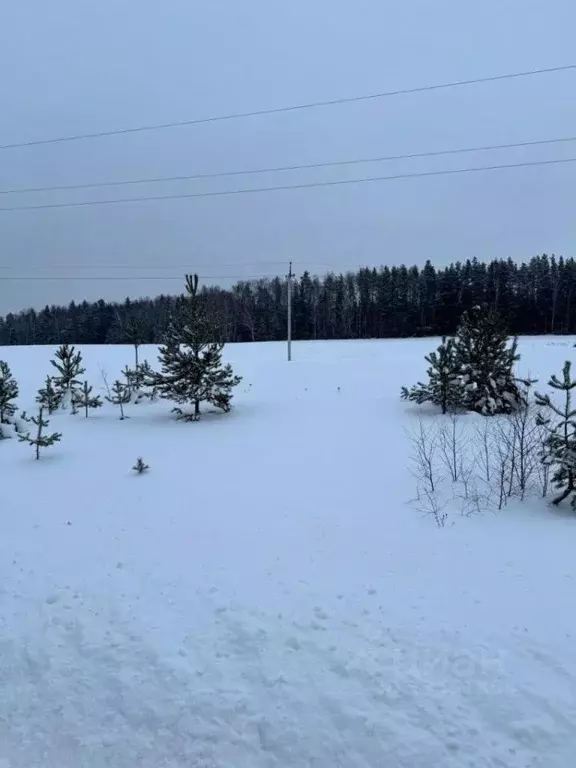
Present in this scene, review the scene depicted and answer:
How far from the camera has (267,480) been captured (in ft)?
27.7

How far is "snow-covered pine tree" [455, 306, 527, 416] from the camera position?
12.7 metres

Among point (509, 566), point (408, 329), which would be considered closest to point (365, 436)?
point (509, 566)

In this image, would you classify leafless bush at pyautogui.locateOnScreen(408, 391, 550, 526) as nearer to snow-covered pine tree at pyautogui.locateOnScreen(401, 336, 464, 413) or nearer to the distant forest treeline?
snow-covered pine tree at pyautogui.locateOnScreen(401, 336, 464, 413)

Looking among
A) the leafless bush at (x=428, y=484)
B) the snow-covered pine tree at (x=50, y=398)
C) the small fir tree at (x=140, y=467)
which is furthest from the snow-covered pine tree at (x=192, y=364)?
the leafless bush at (x=428, y=484)

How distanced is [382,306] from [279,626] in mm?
52122

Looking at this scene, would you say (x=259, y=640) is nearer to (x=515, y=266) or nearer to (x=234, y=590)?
(x=234, y=590)

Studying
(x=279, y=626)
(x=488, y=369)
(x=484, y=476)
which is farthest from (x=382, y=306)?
(x=279, y=626)

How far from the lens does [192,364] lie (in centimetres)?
1353

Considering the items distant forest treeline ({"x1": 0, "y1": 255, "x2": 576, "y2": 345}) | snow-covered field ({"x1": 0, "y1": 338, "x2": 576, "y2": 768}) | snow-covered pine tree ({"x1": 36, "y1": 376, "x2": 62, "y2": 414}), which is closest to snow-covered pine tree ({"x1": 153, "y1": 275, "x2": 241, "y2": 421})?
snow-covered pine tree ({"x1": 36, "y1": 376, "x2": 62, "y2": 414})

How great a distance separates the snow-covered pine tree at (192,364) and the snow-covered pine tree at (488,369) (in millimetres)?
6475

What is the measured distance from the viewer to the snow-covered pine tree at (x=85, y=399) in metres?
14.1

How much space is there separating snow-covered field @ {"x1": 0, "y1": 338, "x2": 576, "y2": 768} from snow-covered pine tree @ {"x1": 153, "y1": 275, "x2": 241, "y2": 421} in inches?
201

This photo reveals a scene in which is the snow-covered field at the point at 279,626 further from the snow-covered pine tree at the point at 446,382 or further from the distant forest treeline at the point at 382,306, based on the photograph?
the distant forest treeline at the point at 382,306

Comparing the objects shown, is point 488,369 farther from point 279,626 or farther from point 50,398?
point 50,398
